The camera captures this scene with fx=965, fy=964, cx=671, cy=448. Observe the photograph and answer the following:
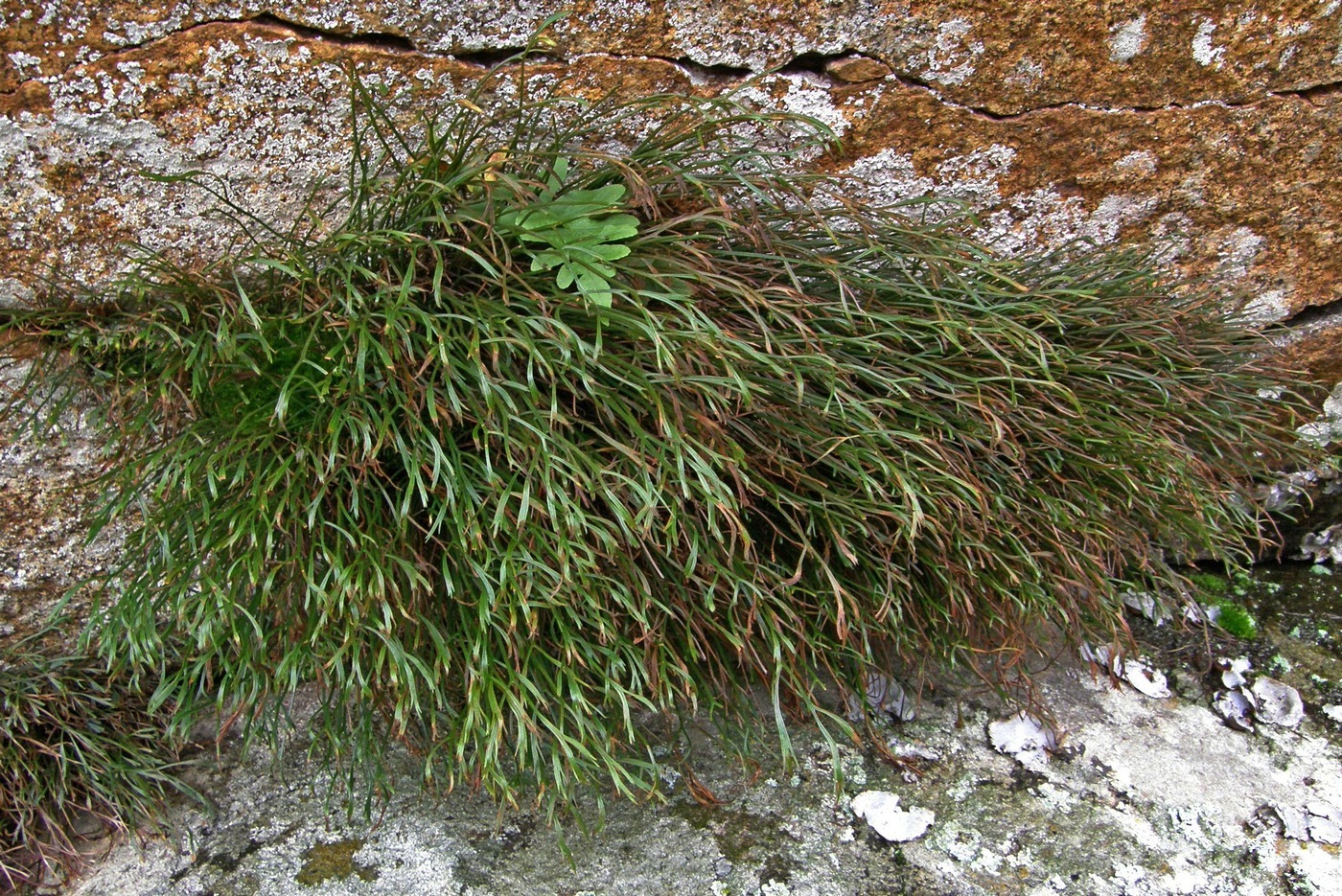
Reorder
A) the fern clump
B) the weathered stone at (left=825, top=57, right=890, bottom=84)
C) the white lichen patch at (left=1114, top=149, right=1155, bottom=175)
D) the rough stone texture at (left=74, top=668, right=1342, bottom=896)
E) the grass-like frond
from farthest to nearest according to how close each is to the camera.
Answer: the white lichen patch at (left=1114, top=149, right=1155, bottom=175)
the weathered stone at (left=825, top=57, right=890, bottom=84)
the grass-like frond
the rough stone texture at (left=74, top=668, right=1342, bottom=896)
the fern clump

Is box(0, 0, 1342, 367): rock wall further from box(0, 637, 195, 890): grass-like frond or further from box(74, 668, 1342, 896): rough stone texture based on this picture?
box(74, 668, 1342, 896): rough stone texture

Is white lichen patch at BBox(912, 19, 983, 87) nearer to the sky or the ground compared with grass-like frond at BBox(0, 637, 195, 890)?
nearer to the sky

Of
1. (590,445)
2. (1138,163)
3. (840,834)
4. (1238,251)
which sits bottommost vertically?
(840,834)

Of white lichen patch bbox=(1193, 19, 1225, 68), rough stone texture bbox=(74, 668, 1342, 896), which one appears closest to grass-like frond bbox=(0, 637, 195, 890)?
rough stone texture bbox=(74, 668, 1342, 896)

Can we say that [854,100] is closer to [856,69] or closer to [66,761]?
[856,69]

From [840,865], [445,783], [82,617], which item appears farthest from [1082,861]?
[82,617]

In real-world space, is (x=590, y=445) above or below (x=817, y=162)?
below

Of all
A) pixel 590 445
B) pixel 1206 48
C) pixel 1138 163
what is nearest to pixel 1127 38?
pixel 1206 48
